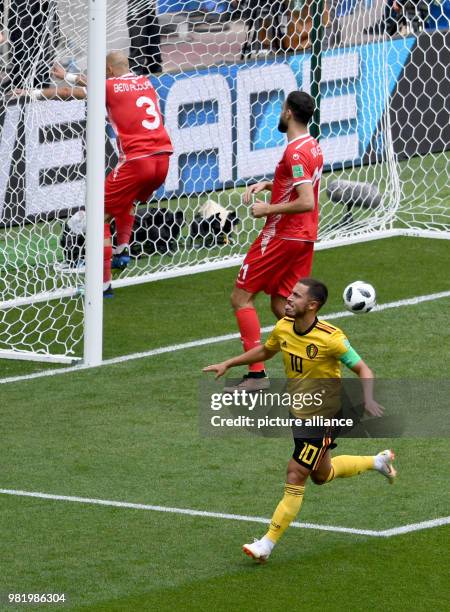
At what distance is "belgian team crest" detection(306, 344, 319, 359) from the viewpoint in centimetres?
781

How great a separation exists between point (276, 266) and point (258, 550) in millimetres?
3220

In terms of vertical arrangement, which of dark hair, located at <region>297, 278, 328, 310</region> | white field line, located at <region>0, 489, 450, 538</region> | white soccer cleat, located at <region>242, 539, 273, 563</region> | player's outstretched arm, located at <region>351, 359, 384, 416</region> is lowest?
white field line, located at <region>0, 489, 450, 538</region>

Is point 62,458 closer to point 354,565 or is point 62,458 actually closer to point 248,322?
point 248,322

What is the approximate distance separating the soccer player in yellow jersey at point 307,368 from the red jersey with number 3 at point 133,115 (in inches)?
219

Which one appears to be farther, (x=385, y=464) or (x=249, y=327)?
(x=249, y=327)

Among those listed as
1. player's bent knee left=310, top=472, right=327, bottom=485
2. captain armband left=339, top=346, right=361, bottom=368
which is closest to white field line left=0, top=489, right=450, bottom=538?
player's bent knee left=310, top=472, right=327, bottom=485

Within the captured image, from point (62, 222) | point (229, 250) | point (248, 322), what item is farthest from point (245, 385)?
point (229, 250)

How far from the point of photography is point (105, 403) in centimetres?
1045

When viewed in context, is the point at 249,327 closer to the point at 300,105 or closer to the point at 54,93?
the point at 300,105

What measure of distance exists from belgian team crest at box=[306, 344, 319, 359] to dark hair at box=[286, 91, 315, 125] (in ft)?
8.39

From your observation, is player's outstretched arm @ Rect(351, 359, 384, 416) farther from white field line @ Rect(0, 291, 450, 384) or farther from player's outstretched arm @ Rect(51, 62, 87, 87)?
player's outstretched arm @ Rect(51, 62, 87, 87)

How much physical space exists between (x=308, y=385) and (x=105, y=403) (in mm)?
2866

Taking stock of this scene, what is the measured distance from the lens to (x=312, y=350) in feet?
25.6

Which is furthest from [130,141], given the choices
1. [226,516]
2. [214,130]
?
[226,516]
